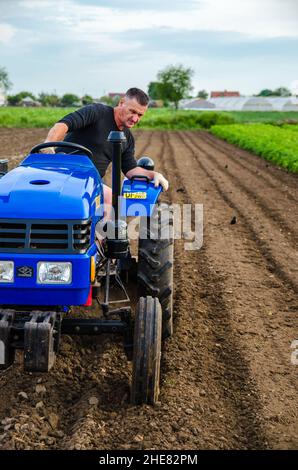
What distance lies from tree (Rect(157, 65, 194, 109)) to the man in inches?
3532

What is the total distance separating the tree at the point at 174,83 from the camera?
9288 centimetres

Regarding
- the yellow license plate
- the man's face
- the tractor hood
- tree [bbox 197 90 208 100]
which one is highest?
the man's face

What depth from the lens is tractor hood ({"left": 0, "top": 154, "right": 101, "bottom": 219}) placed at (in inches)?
131

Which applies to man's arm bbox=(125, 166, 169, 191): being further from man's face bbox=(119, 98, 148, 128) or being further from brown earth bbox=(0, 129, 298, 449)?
brown earth bbox=(0, 129, 298, 449)

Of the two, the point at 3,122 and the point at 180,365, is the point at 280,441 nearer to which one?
the point at 180,365

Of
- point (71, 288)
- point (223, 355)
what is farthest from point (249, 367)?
point (71, 288)

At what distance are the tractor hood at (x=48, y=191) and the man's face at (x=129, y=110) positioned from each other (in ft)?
2.81

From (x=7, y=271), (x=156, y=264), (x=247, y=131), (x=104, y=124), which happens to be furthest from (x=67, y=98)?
(x=7, y=271)

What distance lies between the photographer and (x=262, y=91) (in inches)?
5910

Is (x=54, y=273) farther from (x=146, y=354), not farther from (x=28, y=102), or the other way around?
(x=28, y=102)

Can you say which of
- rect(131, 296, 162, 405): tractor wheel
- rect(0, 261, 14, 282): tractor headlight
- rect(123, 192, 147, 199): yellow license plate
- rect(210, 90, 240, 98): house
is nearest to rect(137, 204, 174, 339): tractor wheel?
rect(123, 192, 147, 199): yellow license plate

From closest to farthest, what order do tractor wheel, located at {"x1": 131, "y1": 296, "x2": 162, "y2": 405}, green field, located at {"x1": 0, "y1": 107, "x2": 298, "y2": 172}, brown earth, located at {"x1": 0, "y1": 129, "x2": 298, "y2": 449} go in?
1. brown earth, located at {"x1": 0, "y1": 129, "x2": 298, "y2": 449}
2. tractor wheel, located at {"x1": 131, "y1": 296, "x2": 162, "y2": 405}
3. green field, located at {"x1": 0, "y1": 107, "x2": 298, "y2": 172}

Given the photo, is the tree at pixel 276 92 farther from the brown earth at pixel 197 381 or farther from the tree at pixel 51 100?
the brown earth at pixel 197 381

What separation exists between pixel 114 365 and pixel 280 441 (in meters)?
1.28
